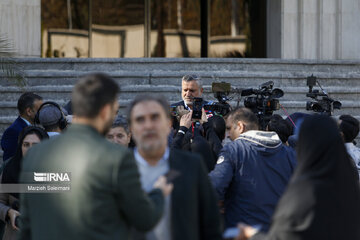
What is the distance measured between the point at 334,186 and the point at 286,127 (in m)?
3.67

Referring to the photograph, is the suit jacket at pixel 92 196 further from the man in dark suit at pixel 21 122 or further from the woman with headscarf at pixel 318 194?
the man in dark suit at pixel 21 122

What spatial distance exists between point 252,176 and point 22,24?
30.1 feet

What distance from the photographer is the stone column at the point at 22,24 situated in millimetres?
13258

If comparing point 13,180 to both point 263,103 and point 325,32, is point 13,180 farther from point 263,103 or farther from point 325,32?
point 325,32

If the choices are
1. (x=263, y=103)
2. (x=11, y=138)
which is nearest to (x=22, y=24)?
(x=11, y=138)

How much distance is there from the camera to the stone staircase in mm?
11383

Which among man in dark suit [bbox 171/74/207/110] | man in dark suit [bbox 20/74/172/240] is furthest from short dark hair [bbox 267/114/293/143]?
man in dark suit [bbox 20/74/172/240]

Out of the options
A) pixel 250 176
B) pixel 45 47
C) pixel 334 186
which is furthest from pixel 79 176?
pixel 45 47

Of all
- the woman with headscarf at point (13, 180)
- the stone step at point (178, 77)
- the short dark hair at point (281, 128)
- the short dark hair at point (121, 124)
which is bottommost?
the woman with headscarf at point (13, 180)

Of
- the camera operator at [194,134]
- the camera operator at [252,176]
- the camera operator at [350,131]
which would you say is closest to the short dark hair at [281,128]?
the camera operator at [350,131]

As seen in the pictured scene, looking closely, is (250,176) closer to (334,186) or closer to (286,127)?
(334,186)

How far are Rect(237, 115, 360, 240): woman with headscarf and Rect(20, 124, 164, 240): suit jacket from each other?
75cm

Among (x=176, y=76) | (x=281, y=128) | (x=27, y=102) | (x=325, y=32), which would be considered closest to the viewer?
(x=281, y=128)

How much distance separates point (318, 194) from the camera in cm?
375
